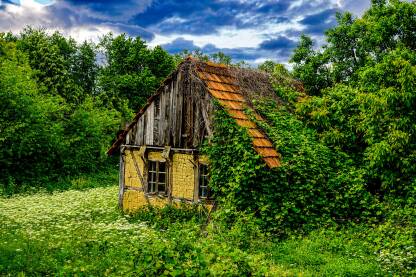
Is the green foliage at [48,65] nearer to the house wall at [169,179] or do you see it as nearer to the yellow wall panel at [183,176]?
the house wall at [169,179]

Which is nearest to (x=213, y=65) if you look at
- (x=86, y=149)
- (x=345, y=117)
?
(x=345, y=117)

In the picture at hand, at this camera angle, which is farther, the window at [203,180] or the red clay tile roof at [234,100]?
the window at [203,180]

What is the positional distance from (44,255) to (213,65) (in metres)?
9.48

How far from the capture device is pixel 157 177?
632 inches

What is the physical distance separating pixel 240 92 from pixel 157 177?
472 cm

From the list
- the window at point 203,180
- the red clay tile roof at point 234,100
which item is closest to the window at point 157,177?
the window at point 203,180

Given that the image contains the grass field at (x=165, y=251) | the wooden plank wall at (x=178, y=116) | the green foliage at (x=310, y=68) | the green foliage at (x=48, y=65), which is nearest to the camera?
A: the grass field at (x=165, y=251)

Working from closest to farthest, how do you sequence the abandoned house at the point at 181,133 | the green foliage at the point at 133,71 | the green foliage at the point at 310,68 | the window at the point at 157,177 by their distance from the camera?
the abandoned house at the point at 181,133, the window at the point at 157,177, the green foliage at the point at 310,68, the green foliage at the point at 133,71

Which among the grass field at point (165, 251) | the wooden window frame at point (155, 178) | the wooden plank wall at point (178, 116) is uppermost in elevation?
the wooden plank wall at point (178, 116)

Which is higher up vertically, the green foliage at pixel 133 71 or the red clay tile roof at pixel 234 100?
the green foliage at pixel 133 71

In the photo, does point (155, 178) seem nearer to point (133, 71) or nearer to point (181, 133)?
point (181, 133)

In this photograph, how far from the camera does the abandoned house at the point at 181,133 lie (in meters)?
14.2

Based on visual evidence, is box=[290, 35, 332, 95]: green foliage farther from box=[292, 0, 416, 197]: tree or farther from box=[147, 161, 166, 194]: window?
box=[147, 161, 166, 194]: window

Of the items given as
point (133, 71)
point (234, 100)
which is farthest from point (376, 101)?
point (133, 71)
